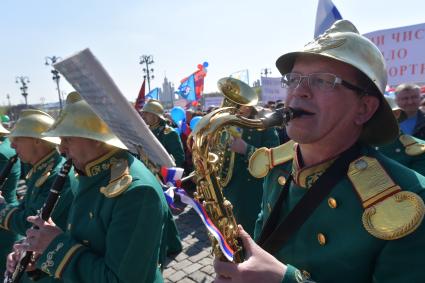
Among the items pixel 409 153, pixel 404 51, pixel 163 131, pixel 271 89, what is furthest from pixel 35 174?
pixel 271 89

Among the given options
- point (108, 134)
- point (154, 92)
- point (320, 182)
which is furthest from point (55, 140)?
point (154, 92)

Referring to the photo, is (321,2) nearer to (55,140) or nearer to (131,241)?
(55,140)

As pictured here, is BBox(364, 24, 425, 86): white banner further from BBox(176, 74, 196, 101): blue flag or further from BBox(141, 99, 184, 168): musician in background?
BBox(176, 74, 196, 101): blue flag

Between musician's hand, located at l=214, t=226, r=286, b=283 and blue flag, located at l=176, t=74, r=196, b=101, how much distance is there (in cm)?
1324

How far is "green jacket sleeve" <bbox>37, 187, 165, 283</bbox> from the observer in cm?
220

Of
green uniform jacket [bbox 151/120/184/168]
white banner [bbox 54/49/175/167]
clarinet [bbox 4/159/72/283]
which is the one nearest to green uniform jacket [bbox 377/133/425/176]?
white banner [bbox 54/49/175/167]

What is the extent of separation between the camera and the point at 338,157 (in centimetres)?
181

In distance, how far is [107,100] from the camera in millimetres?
1674

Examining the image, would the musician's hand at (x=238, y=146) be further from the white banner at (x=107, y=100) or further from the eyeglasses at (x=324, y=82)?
the eyeglasses at (x=324, y=82)

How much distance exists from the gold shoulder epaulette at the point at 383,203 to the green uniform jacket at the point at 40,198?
8.57ft

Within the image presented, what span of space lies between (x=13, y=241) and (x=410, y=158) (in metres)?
4.85

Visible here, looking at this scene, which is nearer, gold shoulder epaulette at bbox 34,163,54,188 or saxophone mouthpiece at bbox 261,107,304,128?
saxophone mouthpiece at bbox 261,107,304,128

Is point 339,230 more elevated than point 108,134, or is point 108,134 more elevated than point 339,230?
point 108,134

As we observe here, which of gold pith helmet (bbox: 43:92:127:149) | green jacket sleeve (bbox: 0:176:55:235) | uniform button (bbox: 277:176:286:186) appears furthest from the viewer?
green jacket sleeve (bbox: 0:176:55:235)
